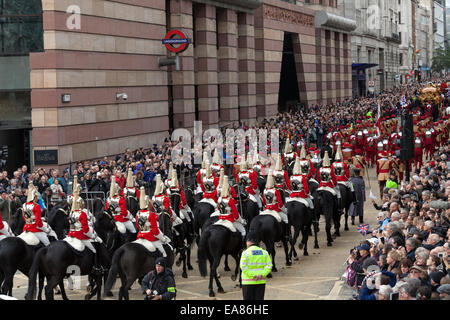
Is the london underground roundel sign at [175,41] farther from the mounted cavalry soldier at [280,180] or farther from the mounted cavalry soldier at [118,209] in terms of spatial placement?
the mounted cavalry soldier at [118,209]

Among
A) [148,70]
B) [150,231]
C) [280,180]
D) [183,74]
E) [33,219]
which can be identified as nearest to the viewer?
[150,231]

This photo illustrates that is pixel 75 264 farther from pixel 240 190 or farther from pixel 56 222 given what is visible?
pixel 240 190

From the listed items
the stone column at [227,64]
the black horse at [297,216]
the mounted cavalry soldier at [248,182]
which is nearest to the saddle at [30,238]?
the mounted cavalry soldier at [248,182]

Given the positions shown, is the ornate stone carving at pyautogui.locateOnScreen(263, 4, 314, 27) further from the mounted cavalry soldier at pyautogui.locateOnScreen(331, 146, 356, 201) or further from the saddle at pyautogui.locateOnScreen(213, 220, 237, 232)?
the saddle at pyautogui.locateOnScreen(213, 220, 237, 232)

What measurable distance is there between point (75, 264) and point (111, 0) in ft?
66.9

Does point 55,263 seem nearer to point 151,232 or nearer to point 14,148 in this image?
point 151,232

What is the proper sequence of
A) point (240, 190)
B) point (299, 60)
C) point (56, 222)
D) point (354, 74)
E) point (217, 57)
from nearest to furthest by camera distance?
point (56, 222), point (240, 190), point (217, 57), point (299, 60), point (354, 74)

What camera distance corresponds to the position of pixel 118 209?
1684 cm

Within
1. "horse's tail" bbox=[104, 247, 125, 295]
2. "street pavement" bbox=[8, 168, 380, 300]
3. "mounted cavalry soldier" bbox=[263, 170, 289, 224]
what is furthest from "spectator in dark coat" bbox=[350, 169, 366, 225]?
"horse's tail" bbox=[104, 247, 125, 295]

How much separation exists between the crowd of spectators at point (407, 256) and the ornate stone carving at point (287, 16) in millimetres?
35785

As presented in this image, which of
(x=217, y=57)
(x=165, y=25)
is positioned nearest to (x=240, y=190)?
(x=165, y=25)

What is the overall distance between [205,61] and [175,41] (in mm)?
6354

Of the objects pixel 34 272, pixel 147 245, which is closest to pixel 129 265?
pixel 147 245
